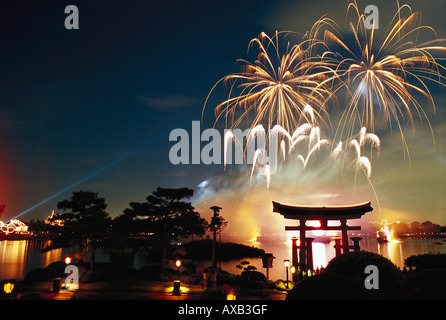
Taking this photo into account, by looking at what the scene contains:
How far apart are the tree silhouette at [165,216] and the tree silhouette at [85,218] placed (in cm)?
357

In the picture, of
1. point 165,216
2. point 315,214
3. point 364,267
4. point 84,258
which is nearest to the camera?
point 364,267

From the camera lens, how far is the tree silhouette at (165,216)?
1244 inches

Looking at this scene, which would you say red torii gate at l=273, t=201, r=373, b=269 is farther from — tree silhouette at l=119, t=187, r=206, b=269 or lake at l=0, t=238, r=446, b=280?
lake at l=0, t=238, r=446, b=280

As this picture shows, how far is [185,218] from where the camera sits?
104 feet

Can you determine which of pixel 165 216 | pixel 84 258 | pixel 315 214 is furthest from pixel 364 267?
pixel 84 258

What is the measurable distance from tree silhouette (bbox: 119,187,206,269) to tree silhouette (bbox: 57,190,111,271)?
141 inches

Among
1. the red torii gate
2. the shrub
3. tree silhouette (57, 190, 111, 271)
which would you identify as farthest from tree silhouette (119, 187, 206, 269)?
the shrub

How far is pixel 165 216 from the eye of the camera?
3203 cm

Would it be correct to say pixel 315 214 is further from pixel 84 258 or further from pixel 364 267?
pixel 84 258

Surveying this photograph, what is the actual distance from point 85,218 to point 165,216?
27.6 feet

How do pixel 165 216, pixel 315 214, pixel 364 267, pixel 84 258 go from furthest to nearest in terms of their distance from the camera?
pixel 84 258
pixel 165 216
pixel 315 214
pixel 364 267

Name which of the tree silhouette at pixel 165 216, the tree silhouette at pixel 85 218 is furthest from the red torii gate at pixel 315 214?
the tree silhouette at pixel 85 218
